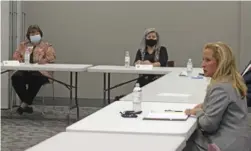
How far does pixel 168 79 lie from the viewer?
556cm

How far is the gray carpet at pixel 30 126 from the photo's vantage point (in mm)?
5367

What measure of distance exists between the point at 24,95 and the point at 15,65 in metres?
0.71

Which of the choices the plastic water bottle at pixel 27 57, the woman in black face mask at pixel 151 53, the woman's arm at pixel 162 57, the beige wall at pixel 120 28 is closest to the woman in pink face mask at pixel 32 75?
the plastic water bottle at pixel 27 57

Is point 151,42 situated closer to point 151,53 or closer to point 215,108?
point 151,53

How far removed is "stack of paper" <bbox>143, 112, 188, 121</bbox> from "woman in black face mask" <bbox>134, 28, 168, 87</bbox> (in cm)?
386

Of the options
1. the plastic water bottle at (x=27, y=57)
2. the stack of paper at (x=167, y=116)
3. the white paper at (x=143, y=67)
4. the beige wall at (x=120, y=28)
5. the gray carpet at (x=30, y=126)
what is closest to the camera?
the stack of paper at (x=167, y=116)

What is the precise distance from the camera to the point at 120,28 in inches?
338

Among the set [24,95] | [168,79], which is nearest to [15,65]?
[24,95]

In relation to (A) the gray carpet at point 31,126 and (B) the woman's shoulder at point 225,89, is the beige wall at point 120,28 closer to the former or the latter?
(A) the gray carpet at point 31,126

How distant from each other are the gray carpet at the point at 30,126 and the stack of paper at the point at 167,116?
2.29 meters

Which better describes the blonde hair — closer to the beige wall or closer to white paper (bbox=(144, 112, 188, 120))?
white paper (bbox=(144, 112, 188, 120))

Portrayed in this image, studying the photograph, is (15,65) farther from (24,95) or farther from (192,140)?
(192,140)

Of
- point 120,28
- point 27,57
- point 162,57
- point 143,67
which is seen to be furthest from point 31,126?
point 120,28

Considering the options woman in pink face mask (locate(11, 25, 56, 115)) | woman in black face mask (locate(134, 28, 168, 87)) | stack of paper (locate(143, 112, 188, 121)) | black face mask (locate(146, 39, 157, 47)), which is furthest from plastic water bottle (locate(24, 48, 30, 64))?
stack of paper (locate(143, 112, 188, 121))
